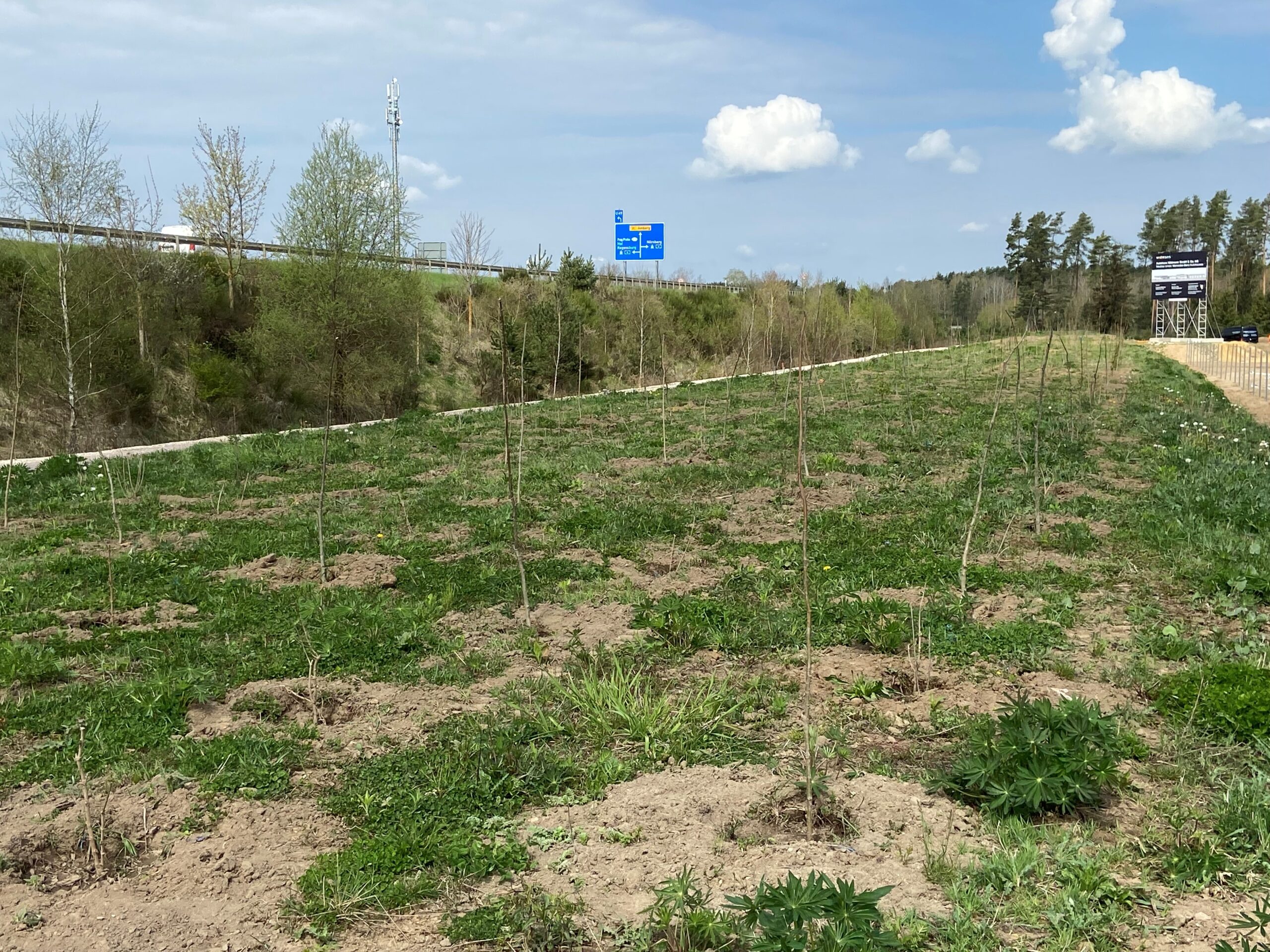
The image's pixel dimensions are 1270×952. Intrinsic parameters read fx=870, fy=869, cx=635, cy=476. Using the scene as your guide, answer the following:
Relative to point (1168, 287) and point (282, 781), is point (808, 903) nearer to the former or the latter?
point (282, 781)

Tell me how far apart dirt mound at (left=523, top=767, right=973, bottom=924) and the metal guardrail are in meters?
20.6

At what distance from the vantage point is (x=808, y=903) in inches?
86.1

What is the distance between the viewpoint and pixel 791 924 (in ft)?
7.55

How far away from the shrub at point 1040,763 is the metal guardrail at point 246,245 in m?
21.3

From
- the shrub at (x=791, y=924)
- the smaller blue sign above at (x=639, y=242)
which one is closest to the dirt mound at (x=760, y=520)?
the shrub at (x=791, y=924)

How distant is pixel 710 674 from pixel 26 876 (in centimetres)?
290

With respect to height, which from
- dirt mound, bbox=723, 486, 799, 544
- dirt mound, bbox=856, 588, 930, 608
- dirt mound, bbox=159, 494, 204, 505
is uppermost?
dirt mound, bbox=159, 494, 204, 505

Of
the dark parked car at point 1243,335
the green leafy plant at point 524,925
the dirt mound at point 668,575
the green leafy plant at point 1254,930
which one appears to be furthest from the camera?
the dark parked car at point 1243,335

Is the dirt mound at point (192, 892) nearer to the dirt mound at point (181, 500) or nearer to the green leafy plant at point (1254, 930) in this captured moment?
the green leafy plant at point (1254, 930)

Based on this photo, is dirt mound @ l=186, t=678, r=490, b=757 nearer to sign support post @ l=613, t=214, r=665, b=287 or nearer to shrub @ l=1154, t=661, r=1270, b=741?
shrub @ l=1154, t=661, r=1270, b=741

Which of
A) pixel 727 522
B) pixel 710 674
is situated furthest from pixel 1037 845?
pixel 727 522

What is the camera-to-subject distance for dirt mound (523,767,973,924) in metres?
2.72

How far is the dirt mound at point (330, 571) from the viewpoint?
6.02 meters

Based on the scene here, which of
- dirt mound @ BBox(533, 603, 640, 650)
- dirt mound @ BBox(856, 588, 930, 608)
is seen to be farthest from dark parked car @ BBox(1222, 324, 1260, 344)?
dirt mound @ BBox(533, 603, 640, 650)
